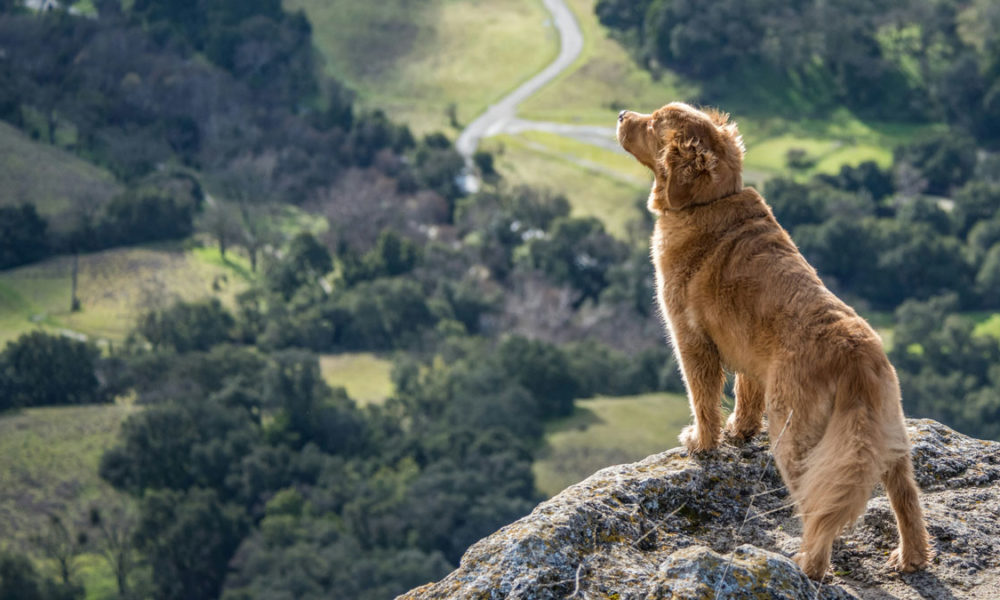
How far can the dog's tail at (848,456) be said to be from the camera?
671cm

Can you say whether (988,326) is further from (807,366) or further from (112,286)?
(807,366)

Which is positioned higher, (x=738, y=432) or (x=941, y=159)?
(x=738, y=432)

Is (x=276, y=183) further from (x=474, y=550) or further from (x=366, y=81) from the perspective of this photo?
(x=474, y=550)

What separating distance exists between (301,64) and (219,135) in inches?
467

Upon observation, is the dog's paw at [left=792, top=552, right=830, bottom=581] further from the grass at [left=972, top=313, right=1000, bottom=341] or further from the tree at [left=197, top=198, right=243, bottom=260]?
the tree at [left=197, top=198, right=243, bottom=260]

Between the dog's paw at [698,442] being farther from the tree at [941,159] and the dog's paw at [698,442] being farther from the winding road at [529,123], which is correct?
the tree at [941,159]

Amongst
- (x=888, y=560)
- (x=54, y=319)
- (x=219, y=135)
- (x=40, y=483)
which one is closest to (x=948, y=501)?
(x=888, y=560)

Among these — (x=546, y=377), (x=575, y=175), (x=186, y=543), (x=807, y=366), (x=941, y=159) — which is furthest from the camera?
(x=941, y=159)

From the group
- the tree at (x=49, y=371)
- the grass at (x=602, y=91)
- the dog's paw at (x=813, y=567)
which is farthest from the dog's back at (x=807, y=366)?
the grass at (x=602, y=91)

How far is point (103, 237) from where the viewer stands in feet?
281

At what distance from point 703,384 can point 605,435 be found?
5811cm

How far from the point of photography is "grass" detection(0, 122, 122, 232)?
87.8 metres

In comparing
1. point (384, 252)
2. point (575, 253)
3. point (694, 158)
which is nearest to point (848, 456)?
point (694, 158)

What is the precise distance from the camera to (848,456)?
266 inches
